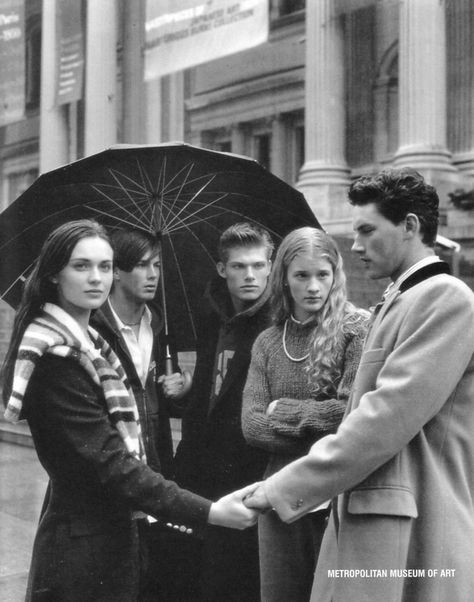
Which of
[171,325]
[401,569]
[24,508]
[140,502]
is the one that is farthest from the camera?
[24,508]

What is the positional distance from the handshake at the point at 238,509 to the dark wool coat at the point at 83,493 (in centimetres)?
5

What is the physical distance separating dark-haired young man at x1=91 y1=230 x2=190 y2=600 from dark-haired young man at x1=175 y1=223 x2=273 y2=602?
11 centimetres

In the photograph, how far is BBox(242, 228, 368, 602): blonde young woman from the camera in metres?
3.45

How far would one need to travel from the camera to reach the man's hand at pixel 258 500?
2.68 m

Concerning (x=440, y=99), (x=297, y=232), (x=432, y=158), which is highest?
(x=440, y=99)

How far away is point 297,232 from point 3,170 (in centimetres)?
2410

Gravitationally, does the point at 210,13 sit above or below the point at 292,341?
above

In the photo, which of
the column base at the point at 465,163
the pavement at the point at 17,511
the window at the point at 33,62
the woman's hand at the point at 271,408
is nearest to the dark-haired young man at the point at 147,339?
the woman's hand at the point at 271,408

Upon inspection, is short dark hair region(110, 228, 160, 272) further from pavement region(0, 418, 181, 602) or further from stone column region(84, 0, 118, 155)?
stone column region(84, 0, 118, 155)

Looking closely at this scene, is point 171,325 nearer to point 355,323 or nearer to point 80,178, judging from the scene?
point 80,178

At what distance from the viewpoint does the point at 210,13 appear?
11500 millimetres

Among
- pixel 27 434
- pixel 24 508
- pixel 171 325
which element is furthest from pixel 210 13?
pixel 171 325

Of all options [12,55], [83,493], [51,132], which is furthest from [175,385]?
[51,132]

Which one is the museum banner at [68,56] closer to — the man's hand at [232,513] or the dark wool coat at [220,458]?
the dark wool coat at [220,458]
